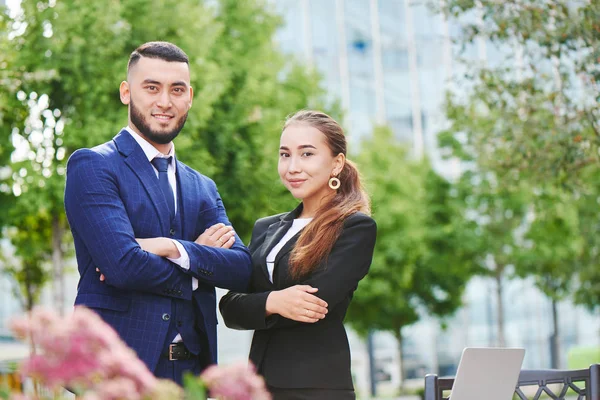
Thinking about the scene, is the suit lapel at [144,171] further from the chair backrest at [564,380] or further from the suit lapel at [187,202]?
the chair backrest at [564,380]

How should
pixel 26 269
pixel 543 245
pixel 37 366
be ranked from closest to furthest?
pixel 37 366 < pixel 26 269 < pixel 543 245

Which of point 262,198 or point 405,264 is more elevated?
point 262,198

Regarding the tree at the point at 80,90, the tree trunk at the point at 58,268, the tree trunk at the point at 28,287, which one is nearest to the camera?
the tree at the point at 80,90

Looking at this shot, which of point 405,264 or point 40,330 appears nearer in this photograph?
point 40,330

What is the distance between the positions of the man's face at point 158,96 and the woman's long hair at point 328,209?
22.5 inches

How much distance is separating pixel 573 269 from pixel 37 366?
22281 mm

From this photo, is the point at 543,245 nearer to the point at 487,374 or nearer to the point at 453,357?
the point at 453,357

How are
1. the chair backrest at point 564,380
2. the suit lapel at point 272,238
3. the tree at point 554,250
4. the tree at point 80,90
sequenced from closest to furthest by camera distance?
the suit lapel at point 272,238 → the chair backrest at point 564,380 → the tree at point 80,90 → the tree at point 554,250

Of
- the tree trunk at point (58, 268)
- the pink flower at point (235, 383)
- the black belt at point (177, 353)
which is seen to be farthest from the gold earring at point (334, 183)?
the tree trunk at point (58, 268)

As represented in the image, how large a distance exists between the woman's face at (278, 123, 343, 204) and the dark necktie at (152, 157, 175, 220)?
1.67 ft

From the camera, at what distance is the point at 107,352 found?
54.8 inches

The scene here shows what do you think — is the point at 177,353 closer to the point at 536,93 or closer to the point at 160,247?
the point at 160,247

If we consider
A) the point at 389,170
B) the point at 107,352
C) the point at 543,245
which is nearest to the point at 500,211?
the point at 543,245

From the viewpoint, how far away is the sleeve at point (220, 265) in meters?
3.79
